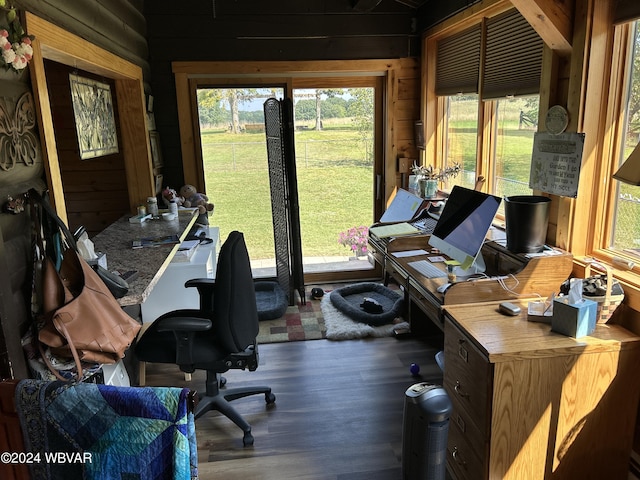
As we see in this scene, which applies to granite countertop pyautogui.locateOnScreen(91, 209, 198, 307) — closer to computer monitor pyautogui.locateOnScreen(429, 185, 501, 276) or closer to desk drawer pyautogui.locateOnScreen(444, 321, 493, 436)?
desk drawer pyautogui.locateOnScreen(444, 321, 493, 436)

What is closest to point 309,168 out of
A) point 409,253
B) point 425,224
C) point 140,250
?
point 425,224

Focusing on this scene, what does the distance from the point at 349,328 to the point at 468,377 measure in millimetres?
1776

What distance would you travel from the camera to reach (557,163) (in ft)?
7.81

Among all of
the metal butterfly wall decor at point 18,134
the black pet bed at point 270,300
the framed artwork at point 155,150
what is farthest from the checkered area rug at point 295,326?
the metal butterfly wall decor at point 18,134

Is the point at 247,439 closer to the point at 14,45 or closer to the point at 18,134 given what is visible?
the point at 18,134

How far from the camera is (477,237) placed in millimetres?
2561

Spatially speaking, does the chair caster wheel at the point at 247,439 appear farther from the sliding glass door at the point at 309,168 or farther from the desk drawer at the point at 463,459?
the sliding glass door at the point at 309,168

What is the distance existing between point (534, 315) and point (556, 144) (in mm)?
900

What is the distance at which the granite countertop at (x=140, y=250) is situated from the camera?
218 centimetres

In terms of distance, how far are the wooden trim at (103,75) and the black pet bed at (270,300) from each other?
1.33 m

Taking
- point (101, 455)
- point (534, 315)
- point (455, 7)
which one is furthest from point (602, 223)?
point (101, 455)

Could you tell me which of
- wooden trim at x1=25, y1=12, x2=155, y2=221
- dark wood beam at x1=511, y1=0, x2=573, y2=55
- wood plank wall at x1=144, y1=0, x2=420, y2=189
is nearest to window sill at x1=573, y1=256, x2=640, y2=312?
dark wood beam at x1=511, y1=0, x2=573, y2=55

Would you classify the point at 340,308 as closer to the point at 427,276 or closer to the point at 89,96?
the point at 427,276

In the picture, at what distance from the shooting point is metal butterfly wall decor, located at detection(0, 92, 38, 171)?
1.64m
